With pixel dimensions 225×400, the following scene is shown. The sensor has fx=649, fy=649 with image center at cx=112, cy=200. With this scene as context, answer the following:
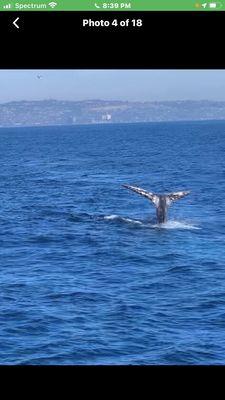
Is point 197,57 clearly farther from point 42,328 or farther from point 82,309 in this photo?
point 82,309

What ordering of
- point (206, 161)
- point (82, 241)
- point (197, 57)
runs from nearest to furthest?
point (197, 57)
point (82, 241)
point (206, 161)

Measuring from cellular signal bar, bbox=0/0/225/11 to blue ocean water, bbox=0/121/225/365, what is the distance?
879 inches

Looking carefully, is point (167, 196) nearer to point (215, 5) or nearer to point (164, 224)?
point (164, 224)

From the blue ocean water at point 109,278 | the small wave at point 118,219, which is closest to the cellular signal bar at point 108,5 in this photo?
the blue ocean water at point 109,278

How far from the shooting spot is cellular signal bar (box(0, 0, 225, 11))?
17.2 ft

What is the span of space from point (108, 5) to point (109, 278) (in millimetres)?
37464

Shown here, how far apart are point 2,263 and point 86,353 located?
20.8m

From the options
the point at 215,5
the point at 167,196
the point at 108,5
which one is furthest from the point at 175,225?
the point at 108,5

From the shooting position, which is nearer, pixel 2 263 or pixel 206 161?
pixel 2 263

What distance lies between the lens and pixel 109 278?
42.1 m

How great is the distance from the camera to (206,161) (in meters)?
143

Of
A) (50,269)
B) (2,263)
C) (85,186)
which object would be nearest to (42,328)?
(50,269)

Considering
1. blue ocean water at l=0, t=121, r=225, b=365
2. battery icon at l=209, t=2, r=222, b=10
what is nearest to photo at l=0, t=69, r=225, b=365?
blue ocean water at l=0, t=121, r=225, b=365

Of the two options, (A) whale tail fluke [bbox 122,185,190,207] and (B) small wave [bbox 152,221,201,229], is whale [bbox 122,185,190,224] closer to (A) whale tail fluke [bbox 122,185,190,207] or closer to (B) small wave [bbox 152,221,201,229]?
(A) whale tail fluke [bbox 122,185,190,207]
